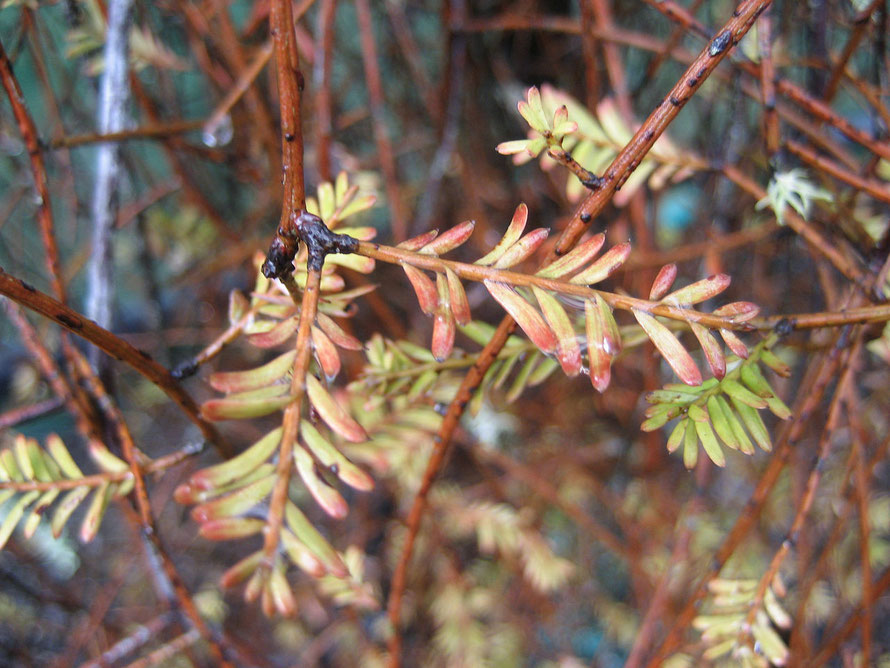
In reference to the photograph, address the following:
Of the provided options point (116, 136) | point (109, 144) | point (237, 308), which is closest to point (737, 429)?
point (237, 308)

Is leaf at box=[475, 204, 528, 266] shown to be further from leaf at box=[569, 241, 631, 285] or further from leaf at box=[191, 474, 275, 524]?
leaf at box=[191, 474, 275, 524]

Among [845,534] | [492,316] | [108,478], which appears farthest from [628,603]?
[108,478]

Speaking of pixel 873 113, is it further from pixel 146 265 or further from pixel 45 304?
pixel 146 265

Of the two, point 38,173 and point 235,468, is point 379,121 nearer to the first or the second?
point 38,173

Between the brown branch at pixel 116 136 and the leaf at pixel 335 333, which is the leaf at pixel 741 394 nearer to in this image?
the leaf at pixel 335 333

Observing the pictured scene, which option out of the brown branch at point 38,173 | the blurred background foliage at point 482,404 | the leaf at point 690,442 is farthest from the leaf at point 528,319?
the blurred background foliage at point 482,404

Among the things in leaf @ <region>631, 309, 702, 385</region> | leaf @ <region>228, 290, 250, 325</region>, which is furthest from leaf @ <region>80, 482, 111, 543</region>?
leaf @ <region>631, 309, 702, 385</region>
